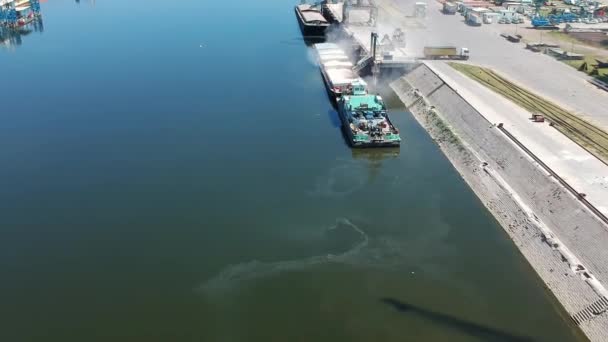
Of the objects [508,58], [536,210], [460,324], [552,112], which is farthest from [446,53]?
[460,324]

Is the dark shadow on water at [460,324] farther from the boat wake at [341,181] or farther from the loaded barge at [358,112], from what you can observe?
the loaded barge at [358,112]

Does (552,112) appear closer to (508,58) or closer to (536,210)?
(536,210)

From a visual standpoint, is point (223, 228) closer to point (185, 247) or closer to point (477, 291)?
point (185, 247)

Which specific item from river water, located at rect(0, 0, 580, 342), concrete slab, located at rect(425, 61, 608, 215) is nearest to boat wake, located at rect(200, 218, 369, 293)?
river water, located at rect(0, 0, 580, 342)

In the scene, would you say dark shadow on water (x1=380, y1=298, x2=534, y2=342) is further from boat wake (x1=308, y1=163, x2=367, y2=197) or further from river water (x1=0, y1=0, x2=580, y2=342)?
boat wake (x1=308, y1=163, x2=367, y2=197)

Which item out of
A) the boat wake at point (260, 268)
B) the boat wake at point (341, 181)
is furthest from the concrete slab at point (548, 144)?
the boat wake at point (260, 268)

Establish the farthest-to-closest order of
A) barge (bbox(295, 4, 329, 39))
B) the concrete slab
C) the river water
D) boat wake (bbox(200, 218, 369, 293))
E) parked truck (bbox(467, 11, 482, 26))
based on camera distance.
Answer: barge (bbox(295, 4, 329, 39))
parked truck (bbox(467, 11, 482, 26))
the concrete slab
boat wake (bbox(200, 218, 369, 293))
the river water

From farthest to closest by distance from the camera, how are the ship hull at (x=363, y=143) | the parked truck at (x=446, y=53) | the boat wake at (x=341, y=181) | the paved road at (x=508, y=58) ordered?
the parked truck at (x=446, y=53) → the paved road at (x=508, y=58) → the ship hull at (x=363, y=143) → the boat wake at (x=341, y=181)
